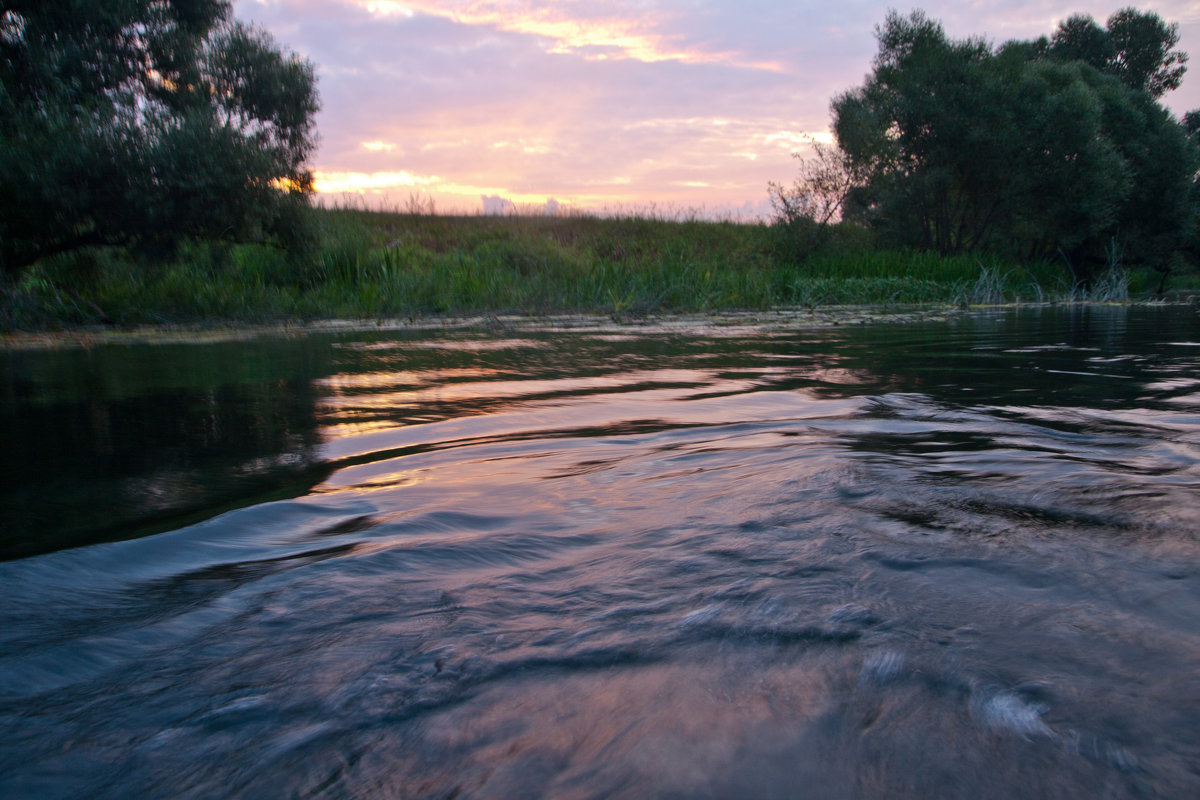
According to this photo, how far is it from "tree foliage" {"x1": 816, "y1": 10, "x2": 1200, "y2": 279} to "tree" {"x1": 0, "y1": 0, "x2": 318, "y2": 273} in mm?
16647

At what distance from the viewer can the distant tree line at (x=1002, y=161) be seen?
20.9m

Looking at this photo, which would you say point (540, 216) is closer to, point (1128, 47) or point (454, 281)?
point (454, 281)

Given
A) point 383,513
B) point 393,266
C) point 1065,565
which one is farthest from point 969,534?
point 393,266

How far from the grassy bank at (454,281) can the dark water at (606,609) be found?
7.44 meters

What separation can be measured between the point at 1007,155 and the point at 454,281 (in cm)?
1740

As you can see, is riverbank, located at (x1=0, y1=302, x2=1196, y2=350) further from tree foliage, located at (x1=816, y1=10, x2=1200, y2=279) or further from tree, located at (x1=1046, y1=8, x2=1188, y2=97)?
tree, located at (x1=1046, y1=8, x2=1188, y2=97)

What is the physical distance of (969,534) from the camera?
1.76m

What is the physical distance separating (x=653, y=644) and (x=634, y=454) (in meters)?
1.43

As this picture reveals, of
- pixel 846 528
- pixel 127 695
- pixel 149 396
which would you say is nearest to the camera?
pixel 127 695

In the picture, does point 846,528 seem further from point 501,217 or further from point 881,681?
point 501,217

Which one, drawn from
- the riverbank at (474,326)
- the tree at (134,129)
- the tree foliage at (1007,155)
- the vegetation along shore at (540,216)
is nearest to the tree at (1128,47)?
the vegetation along shore at (540,216)

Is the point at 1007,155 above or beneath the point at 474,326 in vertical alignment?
above

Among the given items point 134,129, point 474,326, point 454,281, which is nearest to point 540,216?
point 454,281

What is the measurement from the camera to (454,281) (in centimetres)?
1230
